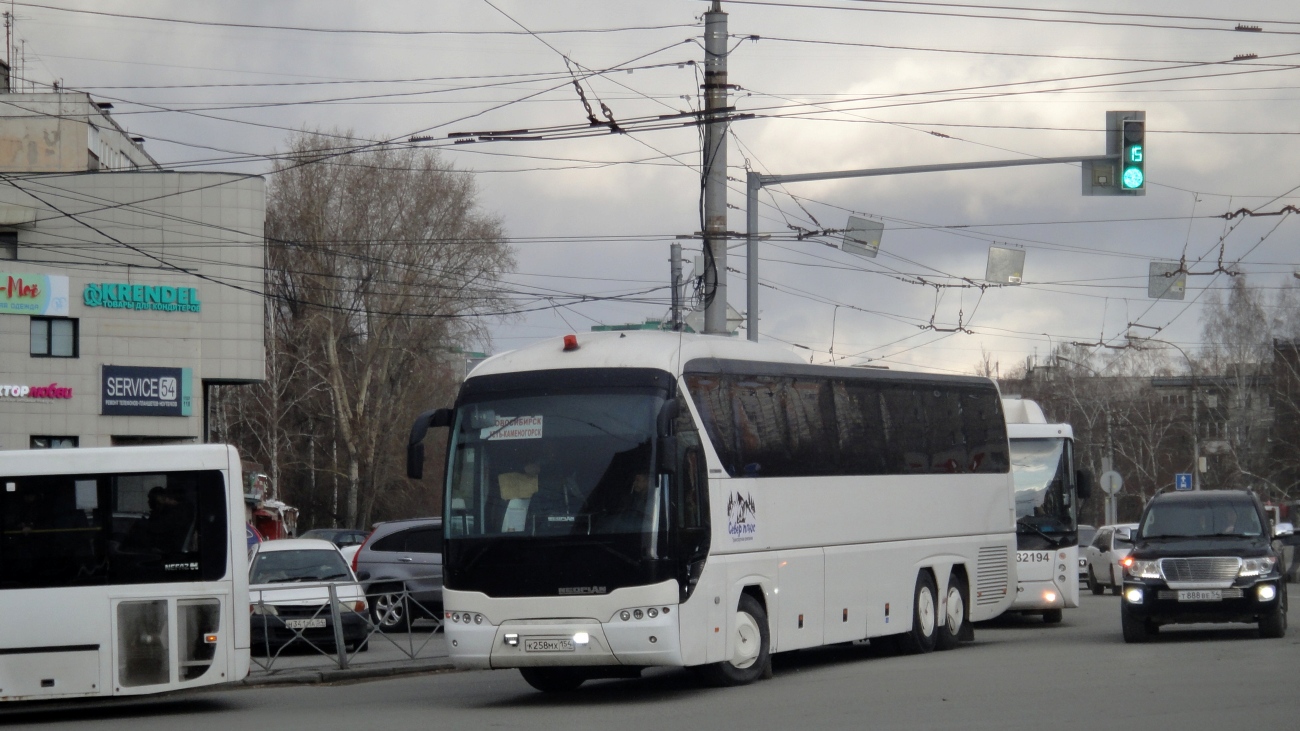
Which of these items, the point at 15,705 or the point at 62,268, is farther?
the point at 62,268

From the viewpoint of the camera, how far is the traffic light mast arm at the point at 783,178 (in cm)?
1927

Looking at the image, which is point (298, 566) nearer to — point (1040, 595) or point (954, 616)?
point (954, 616)

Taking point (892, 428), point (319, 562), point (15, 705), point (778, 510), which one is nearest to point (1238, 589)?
point (892, 428)

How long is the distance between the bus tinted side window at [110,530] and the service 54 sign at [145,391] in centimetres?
3502

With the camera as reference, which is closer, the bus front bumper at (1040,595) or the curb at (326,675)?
the curb at (326,675)

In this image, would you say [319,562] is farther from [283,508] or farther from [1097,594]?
[283,508]

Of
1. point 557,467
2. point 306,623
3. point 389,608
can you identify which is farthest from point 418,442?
point 306,623

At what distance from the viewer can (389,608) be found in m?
18.6

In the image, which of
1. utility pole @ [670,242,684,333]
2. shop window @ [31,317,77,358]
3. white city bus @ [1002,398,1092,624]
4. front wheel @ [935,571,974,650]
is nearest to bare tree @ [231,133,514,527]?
shop window @ [31,317,77,358]

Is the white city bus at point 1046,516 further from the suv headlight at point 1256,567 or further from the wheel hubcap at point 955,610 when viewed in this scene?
the suv headlight at point 1256,567

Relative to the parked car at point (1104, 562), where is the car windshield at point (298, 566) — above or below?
above

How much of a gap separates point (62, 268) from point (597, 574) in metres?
38.8

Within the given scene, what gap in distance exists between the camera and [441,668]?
59.6ft

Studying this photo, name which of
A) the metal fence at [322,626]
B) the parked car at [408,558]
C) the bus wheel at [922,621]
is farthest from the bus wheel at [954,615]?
the parked car at [408,558]
